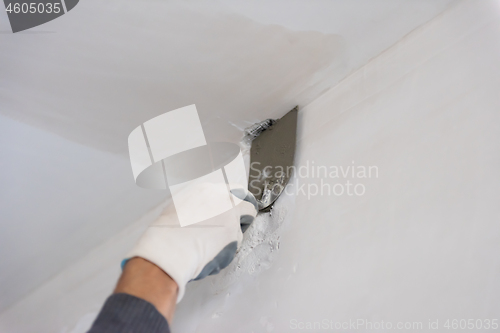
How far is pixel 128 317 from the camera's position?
0.58 meters

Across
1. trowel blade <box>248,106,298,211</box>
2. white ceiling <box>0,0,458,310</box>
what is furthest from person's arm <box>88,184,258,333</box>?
white ceiling <box>0,0,458,310</box>

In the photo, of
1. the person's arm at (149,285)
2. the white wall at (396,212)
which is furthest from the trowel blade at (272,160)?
the person's arm at (149,285)

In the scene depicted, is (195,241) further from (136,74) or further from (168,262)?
(136,74)

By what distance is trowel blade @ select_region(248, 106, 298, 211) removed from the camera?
3.69ft

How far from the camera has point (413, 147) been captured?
2.67 feet

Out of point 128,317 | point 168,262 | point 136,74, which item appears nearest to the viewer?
point 128,317

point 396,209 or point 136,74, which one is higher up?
point 136,74

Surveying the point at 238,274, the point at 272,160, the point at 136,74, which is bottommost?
the point at 238,274

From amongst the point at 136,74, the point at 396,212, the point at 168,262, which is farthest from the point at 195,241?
the point at 136,74

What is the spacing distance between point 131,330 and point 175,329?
509mm

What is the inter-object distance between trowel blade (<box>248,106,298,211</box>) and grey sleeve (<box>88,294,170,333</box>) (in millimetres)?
560

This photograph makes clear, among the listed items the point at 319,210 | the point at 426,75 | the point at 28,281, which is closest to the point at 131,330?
the point at 319,210

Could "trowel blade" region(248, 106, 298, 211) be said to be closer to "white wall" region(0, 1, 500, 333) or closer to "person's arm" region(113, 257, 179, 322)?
"white wall" region(0, 1, 500, 333)

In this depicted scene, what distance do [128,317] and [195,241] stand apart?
0.83 ft
